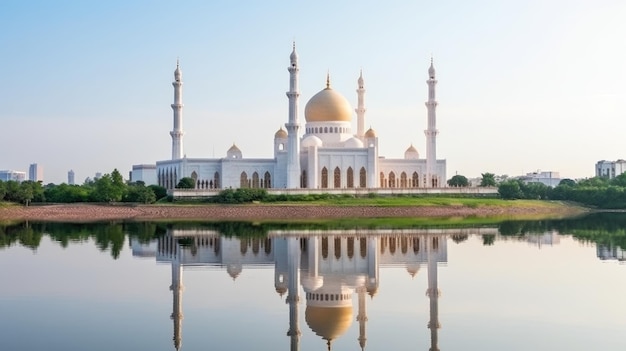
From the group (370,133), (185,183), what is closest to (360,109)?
(370,133)

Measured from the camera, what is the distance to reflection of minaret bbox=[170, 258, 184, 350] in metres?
13.1

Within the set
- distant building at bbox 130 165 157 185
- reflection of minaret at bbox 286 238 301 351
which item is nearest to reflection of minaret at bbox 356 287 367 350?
reflection of minaret at bbox 286 238 301 351

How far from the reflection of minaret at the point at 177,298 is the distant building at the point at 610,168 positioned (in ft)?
303

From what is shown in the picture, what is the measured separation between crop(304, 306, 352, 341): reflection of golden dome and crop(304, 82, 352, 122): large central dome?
48530mm

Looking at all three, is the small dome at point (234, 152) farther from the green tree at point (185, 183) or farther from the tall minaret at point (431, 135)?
the tall minaret at point (431, 135)

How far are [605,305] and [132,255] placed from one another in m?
15.1

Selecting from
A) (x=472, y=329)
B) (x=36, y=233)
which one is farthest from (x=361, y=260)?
(x=36, y=233)

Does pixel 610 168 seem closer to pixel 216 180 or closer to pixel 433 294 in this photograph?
pixel 216 180

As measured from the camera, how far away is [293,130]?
192 ft

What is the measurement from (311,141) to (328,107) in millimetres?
3391

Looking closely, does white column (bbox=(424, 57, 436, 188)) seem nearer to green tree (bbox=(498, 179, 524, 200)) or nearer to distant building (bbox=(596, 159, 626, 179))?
green tree (bbox=(498, 179, 524, 200))

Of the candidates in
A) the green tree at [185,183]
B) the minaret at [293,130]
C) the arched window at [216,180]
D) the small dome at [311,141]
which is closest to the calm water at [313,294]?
the green tree at [185,183]

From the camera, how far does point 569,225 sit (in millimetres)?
42719

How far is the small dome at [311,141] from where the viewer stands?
205 feet
